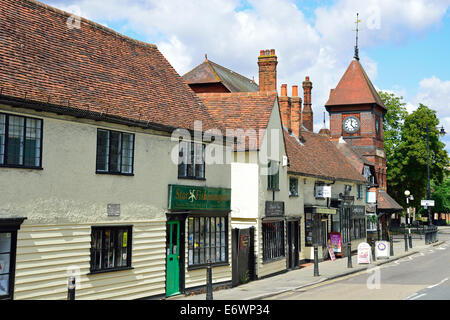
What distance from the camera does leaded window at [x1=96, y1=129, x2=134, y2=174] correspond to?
13906 millimetres

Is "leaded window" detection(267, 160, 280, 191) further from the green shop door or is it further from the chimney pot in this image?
the chimney pot

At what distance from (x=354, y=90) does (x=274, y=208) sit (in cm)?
3858

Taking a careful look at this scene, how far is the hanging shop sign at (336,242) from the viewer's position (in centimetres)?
3181

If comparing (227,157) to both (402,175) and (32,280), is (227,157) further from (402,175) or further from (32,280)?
(402,175)

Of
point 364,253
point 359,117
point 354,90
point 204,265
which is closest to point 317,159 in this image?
point 364,253

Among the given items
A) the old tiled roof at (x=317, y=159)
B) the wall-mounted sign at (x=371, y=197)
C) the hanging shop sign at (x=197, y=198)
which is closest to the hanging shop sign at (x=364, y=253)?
the old tiled roof at (x=317, y=159)

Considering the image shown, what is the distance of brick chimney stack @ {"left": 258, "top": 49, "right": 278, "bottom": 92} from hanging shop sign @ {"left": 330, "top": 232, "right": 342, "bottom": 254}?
10.7 meters

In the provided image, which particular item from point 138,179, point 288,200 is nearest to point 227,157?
point 138,179

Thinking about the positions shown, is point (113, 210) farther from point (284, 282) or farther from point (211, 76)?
point (211, 76)

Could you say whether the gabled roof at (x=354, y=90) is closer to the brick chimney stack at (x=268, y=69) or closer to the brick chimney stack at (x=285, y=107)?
the brick chimney stack at (x=285, y=107)

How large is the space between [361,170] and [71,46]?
29.7m

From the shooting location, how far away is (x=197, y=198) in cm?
1745

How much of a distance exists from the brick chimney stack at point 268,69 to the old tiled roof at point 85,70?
8318mm

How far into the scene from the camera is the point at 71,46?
15188 millimetres
